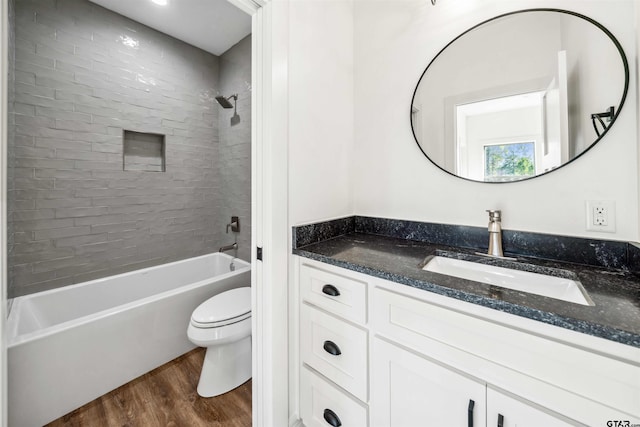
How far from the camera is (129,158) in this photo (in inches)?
86.4

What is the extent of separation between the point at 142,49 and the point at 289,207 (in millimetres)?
2249

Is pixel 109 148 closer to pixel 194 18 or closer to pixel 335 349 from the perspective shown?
pixel 194 18

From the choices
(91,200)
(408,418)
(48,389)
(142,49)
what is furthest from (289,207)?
(142,49)

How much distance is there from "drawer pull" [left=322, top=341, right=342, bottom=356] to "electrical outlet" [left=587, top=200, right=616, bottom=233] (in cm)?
110

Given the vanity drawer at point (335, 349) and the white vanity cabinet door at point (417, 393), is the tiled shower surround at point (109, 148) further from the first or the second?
the white vanity cabinet door at point (417, 393)

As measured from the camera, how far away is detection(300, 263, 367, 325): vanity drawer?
952 mm

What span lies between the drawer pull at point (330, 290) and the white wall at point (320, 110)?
35cm

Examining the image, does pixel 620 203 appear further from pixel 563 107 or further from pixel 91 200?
pixel 91 200

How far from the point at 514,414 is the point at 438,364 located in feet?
0.64

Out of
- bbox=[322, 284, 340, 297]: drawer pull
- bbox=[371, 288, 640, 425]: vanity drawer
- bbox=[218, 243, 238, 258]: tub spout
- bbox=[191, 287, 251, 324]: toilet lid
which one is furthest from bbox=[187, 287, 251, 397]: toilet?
bbox=[371, 288, 640, 425]: vanity drawer

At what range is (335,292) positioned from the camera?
1.02 metres

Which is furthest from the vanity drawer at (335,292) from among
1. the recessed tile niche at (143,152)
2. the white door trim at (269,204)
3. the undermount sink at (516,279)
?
the recessed tile niche at (143,152)

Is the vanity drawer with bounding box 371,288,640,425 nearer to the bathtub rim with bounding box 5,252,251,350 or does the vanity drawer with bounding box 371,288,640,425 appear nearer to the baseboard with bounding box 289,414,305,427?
the baseboard with bounding box 289,414,305,427

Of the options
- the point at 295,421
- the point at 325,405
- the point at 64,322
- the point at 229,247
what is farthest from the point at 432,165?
the point at 64,322
